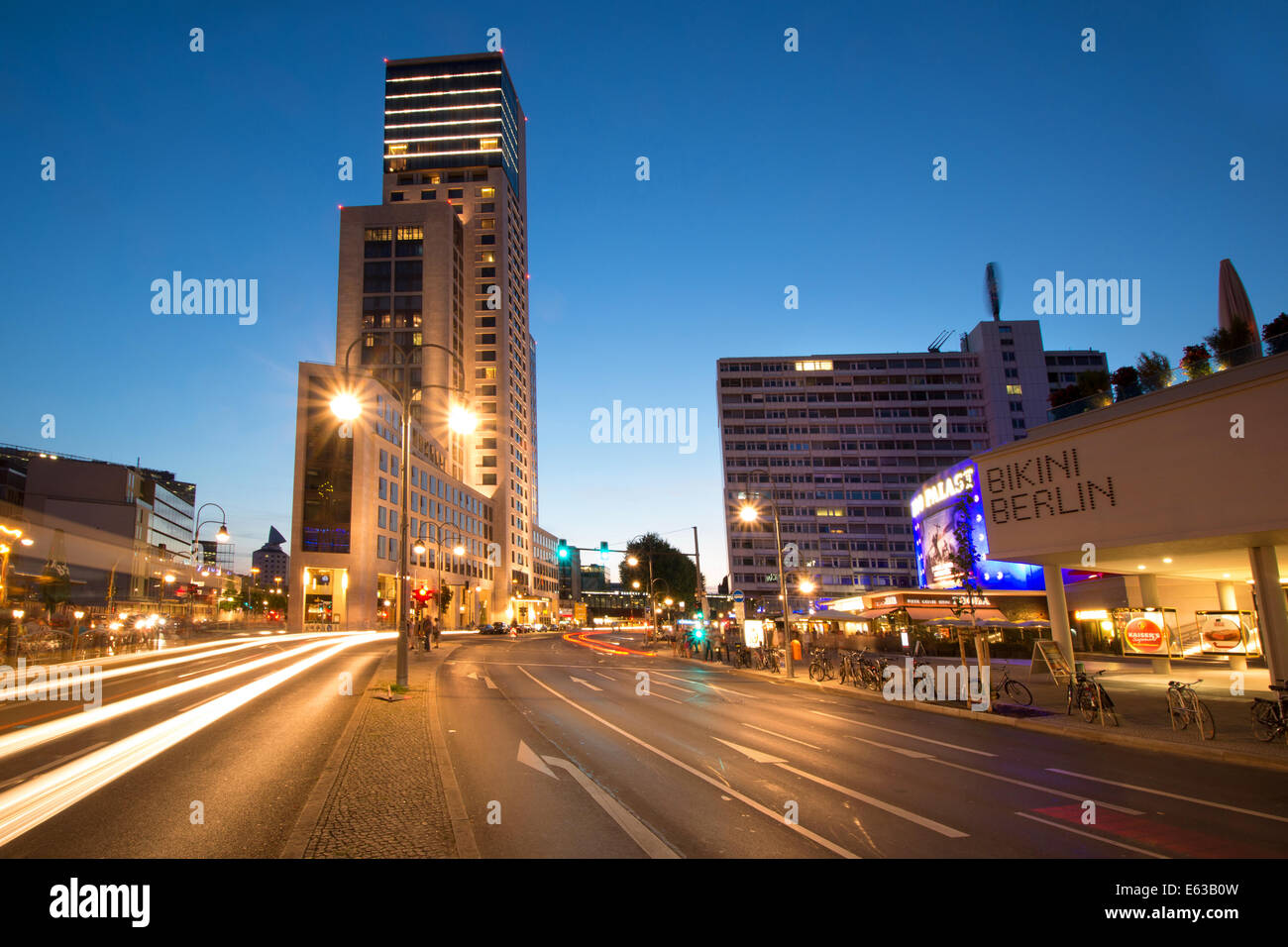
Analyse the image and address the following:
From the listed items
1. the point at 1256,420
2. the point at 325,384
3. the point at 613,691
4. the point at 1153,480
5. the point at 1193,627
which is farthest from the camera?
the point at 325,384

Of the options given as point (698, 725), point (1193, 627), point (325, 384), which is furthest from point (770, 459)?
point (698, 725)

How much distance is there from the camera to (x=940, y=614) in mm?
29250

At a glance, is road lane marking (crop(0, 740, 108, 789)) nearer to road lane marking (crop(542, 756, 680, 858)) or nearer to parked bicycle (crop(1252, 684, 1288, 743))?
road lane marking (crop(542, 756, 680, 858))

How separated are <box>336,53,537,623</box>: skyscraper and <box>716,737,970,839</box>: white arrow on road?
299ft

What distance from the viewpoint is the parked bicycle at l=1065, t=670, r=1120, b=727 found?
51.9 ft

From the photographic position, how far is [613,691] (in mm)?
22812

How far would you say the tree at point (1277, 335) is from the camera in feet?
56.3

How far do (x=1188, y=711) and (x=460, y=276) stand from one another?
376 ft

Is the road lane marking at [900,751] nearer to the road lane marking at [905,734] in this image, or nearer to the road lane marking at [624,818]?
the road lane marking at [905,734]

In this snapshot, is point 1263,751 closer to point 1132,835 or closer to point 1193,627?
point 1132,835

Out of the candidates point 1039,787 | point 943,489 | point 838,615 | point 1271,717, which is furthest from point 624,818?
point 943,489

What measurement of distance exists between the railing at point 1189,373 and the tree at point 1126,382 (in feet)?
0.17

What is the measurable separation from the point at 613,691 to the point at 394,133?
132 metres
